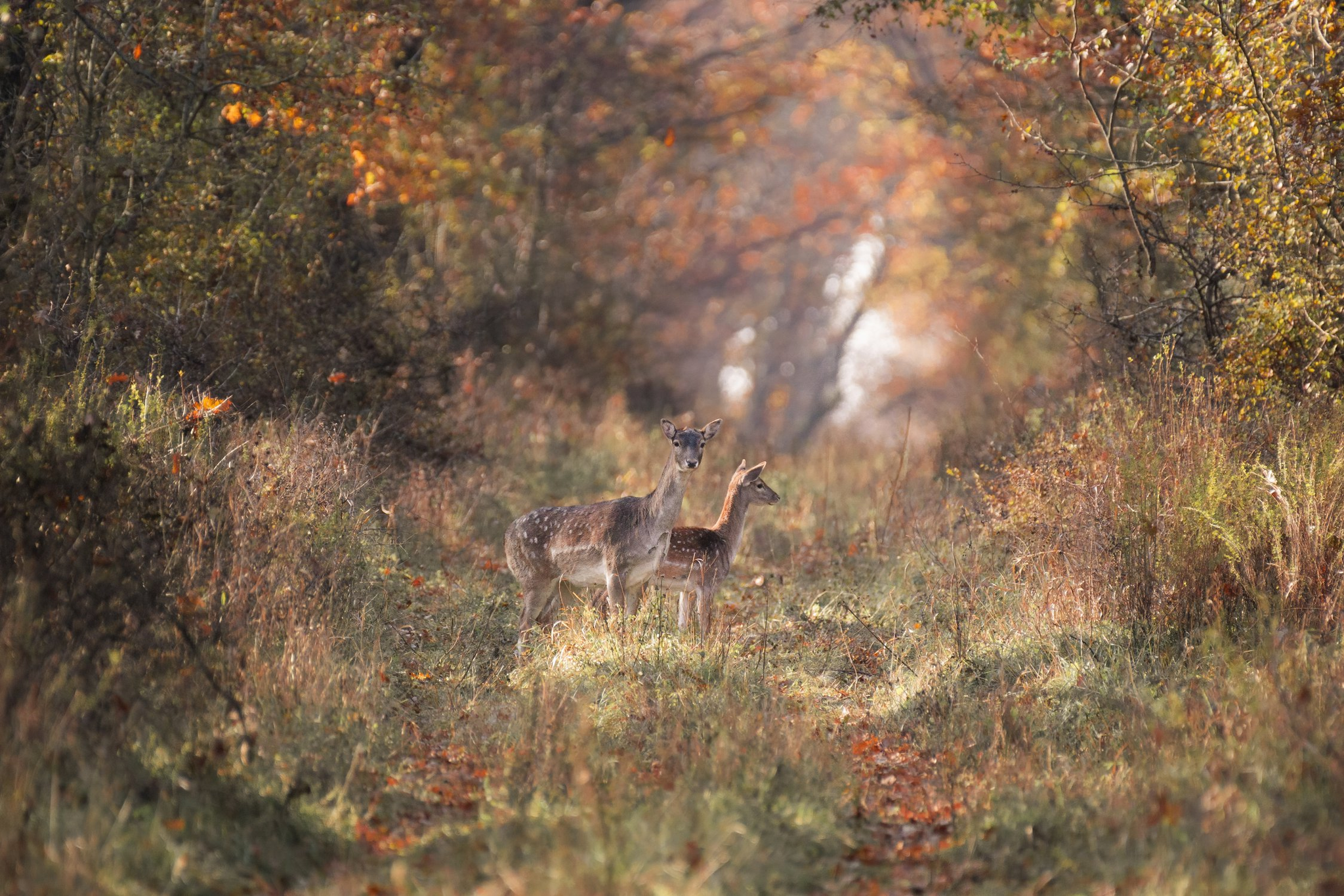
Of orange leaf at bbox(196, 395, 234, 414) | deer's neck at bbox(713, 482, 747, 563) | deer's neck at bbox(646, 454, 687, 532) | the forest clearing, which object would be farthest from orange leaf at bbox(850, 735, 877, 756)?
orange leaf at bbox(196, 395, 234, 414)

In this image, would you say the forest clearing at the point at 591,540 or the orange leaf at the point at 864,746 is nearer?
the forest clearing at the point at 591,540

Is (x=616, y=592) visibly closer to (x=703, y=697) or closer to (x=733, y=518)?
(x=733, y=518)

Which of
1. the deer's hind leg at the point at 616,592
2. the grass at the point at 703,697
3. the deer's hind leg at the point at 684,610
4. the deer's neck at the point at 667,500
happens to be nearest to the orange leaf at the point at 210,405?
the grass at the point at 703,697

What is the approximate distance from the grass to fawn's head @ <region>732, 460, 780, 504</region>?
0.83 m

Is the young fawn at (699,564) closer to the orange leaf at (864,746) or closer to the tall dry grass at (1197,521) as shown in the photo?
the orange leaf at (864,746)

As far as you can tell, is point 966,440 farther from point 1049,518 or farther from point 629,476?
point 1049,518

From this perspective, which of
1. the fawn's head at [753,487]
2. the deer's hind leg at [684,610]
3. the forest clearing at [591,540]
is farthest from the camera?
the fawn's head at [753,487]

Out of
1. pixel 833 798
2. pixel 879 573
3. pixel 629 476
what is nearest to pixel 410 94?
pixel 629 476

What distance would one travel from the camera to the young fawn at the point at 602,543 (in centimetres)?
1103

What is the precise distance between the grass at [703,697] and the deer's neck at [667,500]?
0.73m

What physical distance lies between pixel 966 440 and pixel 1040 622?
6729 mm

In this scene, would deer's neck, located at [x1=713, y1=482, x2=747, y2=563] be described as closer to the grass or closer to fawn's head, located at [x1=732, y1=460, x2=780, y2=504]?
fawn's head, located at [x1=732, y1=460, x2=780, y2=504]

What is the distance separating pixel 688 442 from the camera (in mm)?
11500

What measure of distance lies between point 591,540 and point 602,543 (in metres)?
0.12
